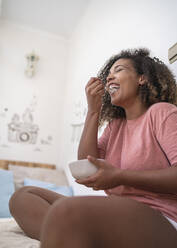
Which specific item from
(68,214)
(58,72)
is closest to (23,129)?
(58,72)

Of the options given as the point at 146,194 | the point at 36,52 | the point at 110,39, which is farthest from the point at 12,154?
the point at 146,194

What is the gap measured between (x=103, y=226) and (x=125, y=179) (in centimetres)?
17

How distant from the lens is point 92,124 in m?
1.11

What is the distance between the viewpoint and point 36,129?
10.3 ft

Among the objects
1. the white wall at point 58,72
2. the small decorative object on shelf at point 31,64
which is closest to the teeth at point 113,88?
the white wall at point 58,72

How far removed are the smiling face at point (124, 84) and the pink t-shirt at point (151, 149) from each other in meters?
0.10

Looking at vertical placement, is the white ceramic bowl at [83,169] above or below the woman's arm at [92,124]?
below

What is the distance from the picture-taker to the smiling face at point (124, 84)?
108 cm

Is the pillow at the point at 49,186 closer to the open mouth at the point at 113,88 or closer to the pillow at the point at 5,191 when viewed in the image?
the pillow at the point at 5,191

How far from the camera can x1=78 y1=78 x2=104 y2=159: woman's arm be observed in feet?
3.52

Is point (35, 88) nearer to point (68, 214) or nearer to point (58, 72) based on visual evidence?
point (58, 72)

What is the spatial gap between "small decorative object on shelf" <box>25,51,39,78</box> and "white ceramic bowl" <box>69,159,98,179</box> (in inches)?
103

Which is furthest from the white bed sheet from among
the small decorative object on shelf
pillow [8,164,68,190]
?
the small decorative object on shelf

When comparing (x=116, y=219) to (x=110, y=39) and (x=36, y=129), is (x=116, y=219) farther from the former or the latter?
(x=36, y=129)
